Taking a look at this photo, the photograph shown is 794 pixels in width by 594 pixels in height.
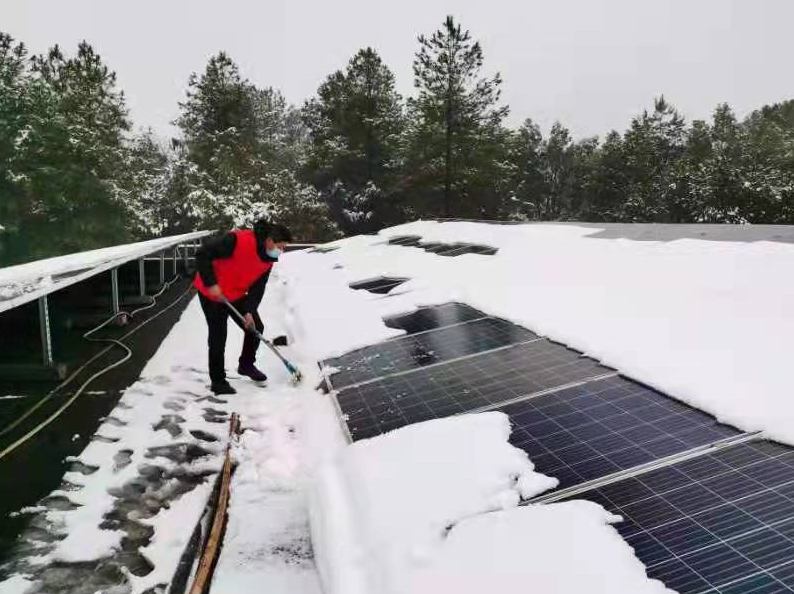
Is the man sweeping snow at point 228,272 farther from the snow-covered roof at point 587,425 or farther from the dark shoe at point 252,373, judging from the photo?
the snow-covered roof at point 587,425

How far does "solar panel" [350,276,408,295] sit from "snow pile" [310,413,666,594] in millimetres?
4626

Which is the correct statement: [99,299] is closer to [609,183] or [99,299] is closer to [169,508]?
[169,508]

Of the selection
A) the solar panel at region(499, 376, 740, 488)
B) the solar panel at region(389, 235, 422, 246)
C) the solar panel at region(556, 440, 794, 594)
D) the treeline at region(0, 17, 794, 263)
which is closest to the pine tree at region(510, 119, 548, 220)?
the treeline at region(0, 17, 794, 263)

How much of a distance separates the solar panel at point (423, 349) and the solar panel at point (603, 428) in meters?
1.24

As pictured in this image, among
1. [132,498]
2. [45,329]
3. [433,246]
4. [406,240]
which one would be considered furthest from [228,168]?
[132,498]

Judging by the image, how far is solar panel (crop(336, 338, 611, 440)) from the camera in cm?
366

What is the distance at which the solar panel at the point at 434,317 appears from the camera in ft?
18.4

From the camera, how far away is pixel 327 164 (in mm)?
35062

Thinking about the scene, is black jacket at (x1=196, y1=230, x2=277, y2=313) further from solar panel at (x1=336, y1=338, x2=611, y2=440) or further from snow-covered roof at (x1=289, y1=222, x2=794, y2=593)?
solar panel at (x1=336, y1=338, x2=611, y2=440)

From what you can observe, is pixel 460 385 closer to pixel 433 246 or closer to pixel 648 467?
pixel 648 467

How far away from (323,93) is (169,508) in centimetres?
3697

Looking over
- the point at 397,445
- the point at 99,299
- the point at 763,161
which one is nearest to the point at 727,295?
the point at 397,445

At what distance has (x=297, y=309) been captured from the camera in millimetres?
8227

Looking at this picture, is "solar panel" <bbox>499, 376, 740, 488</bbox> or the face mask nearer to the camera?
"solar panel" <bbox>499, 376, 740, 488</bbox>
